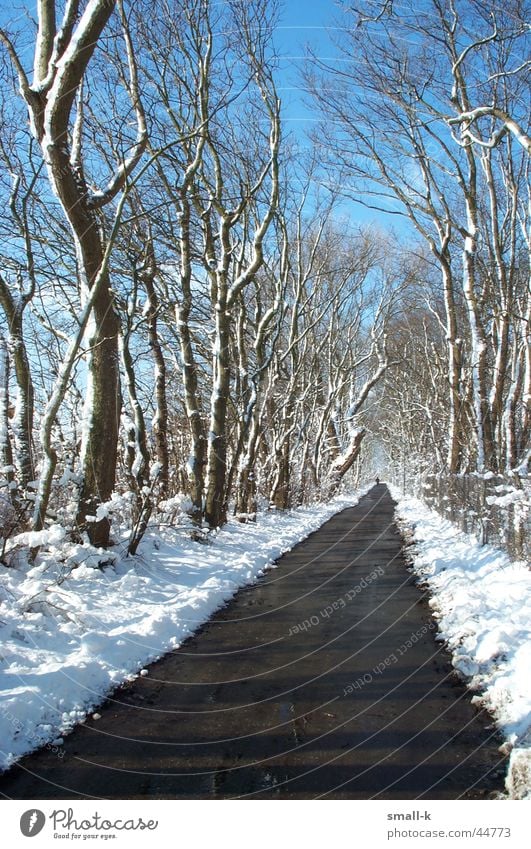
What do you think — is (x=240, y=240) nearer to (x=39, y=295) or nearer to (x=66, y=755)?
(x=39, y=295)

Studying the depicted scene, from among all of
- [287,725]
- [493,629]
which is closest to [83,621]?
[287,725]

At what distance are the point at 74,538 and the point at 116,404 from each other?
1817mm

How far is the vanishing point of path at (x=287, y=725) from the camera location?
116 inches

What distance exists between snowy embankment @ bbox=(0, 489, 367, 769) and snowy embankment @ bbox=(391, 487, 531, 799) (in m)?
2.62

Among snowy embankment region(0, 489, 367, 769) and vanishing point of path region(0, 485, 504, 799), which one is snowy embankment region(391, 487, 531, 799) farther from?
snowy embankment region(0, 489, 367, 769)

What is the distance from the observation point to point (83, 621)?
16.9ft

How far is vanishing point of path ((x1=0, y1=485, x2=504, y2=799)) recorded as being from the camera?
2957 millimetres

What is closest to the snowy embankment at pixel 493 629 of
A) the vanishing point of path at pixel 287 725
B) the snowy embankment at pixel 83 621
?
the vanishing point of path at pixel 287 725

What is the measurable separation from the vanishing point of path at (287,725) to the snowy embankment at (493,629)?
166 mm

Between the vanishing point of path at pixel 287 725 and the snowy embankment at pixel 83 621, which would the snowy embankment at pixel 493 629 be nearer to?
the vanishing point of path at pixel 287 725

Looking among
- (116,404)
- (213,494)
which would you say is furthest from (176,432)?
(116,404)

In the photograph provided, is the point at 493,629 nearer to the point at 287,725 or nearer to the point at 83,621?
the point at 287,725

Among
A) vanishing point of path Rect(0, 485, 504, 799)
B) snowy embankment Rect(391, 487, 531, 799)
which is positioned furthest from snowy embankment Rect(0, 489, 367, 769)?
snowy embankment Rect(391, 487, 531, 799)
